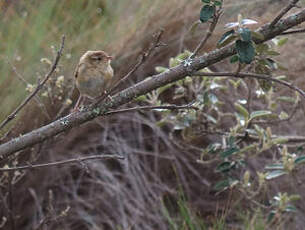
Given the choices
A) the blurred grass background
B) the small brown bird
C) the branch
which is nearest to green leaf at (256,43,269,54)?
the branch

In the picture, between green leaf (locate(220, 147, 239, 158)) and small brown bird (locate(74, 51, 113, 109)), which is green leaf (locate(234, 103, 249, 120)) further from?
small brown bird (locate(74, 51, 113, 109))

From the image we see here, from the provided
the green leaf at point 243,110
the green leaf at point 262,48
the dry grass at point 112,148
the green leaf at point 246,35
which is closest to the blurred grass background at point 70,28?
the dry grass at point 112,148

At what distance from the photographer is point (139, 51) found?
9.81 ft

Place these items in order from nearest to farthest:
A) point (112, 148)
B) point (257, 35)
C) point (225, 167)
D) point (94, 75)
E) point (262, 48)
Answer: point (257, 35) → point (262, 48) → point (94, 75) → point (225, 167) → point (112, 148)

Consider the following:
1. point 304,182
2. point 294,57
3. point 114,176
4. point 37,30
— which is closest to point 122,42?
point 37,30

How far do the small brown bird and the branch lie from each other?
264 mm

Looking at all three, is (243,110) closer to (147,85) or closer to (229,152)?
(229,152)

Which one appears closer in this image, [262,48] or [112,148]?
[262,48]

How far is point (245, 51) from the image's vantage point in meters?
1.20

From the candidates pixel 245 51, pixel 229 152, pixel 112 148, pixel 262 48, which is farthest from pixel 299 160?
pixel 112 148

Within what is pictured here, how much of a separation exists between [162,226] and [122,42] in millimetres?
1069

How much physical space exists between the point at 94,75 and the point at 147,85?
0.38m

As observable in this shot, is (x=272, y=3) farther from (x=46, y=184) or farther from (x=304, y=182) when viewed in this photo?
(x=46, y=184)

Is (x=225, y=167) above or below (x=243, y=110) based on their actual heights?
below
